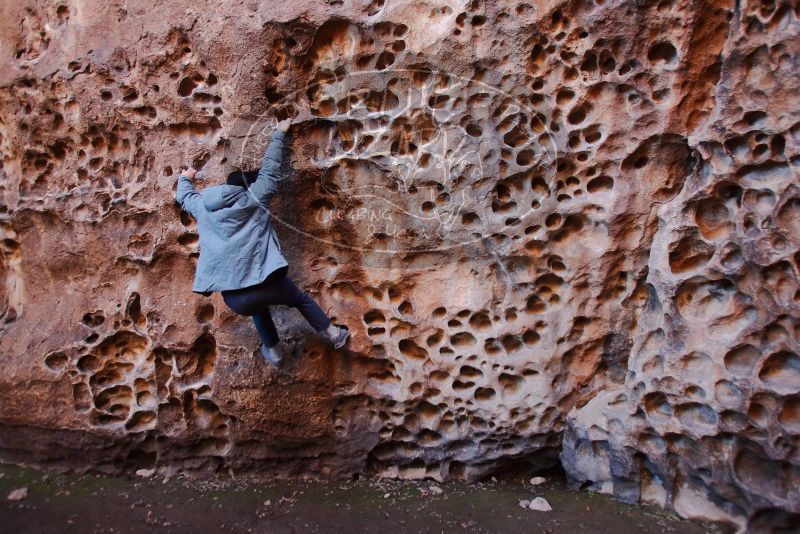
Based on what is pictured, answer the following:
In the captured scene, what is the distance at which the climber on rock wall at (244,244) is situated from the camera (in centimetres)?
303

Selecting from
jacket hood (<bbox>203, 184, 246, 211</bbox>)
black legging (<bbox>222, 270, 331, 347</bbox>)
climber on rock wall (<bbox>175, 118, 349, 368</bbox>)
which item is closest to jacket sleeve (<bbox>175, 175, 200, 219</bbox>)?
climber on rock wall (<bbox>175, 118, 349, 368</bbox>)

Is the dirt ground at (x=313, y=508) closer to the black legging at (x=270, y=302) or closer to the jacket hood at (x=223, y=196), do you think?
the black legging at (x=270, y=302)

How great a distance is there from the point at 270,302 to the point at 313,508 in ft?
3.77

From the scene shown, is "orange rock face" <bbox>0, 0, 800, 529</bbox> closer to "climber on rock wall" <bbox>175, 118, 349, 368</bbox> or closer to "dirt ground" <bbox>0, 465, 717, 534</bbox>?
"dirt ground" <bbox>0, 465, 717, 534</bbox>

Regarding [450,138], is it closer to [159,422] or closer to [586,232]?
[586,232]

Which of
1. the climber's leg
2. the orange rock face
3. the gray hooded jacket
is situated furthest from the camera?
the climber's leg

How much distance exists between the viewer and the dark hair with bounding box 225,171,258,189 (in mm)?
3156

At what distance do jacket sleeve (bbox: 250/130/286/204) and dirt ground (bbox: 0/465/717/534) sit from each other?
64.1 inches

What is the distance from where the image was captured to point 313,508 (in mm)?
3408

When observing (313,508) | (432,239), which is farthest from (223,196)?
(313,508)

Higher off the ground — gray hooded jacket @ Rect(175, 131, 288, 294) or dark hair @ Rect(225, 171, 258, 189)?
dark hair @ Rect(225, 171, 258, 189)

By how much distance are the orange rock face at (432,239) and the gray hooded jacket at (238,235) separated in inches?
13.9

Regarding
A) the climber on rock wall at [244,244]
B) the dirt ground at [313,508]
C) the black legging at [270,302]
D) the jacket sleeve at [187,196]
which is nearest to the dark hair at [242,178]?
the climber on rock wall at [244,244]

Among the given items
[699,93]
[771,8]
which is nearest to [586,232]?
[699,93]
